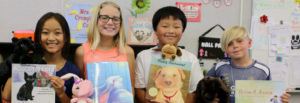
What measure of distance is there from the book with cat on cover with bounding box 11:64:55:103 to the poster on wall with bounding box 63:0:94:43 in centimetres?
78

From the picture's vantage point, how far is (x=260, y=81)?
164 cm

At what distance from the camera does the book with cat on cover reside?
139 cm

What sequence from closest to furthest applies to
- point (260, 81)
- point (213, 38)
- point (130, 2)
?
point (260, 81)
point (130, 2)
point (213, 38)

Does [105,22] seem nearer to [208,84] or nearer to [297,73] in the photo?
[208,84]

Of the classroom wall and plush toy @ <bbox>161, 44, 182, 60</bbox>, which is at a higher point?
the classroom wall

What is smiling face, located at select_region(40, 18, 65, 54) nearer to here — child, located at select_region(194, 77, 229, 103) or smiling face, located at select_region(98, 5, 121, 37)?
smiling face, located at select_region(98, 5, 121, 37)

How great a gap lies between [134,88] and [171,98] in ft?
0.68

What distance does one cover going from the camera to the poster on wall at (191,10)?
7.69 feet

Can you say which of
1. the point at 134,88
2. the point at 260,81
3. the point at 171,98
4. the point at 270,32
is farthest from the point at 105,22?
the point at 270,32

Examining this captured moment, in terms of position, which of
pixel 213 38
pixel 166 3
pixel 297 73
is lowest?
pixel 297 73

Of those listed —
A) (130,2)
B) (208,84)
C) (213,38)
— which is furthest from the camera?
(213,38)

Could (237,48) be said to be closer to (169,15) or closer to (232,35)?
(232,35)

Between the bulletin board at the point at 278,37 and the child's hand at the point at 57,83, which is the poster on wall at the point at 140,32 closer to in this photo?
the bulletin board at the point at 278,37

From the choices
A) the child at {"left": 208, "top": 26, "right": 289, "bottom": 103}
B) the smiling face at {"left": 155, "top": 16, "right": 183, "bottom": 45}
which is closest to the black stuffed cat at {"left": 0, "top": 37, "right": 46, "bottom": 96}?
the smiling face at {"left": 155, "top": 16, "right": 183, "bottom": 45}
